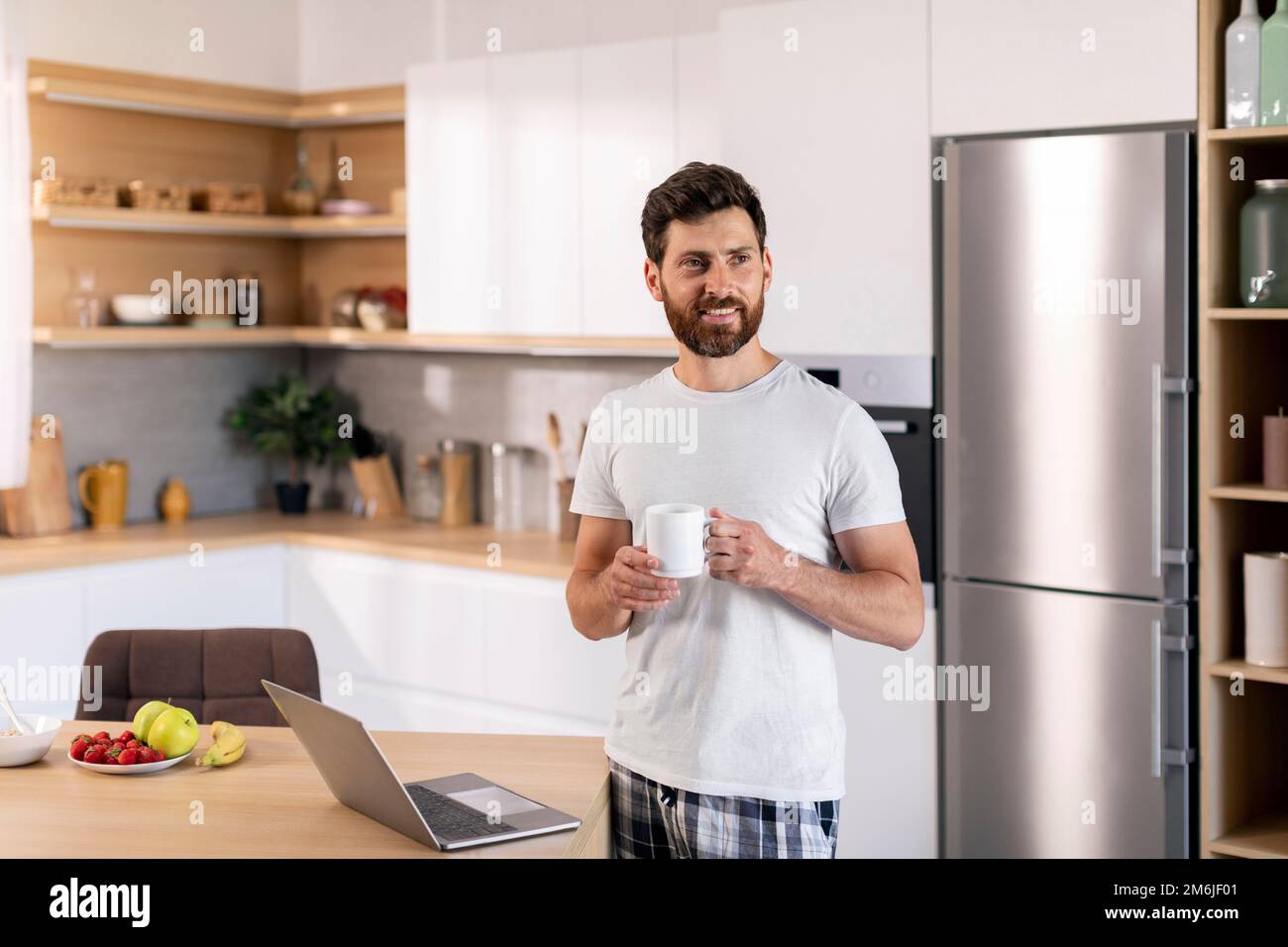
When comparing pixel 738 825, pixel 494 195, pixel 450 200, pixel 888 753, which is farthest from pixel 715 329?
pixel 450 200

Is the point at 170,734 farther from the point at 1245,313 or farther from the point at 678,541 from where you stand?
the point at 1245,313

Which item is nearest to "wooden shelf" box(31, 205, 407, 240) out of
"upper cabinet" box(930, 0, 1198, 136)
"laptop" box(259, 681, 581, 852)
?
"upper cabinet" box(930, 0, 1198, 136)

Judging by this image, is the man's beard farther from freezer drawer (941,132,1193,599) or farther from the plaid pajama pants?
freezer drawer (941,132,1193,599)

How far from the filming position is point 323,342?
15.9 ft

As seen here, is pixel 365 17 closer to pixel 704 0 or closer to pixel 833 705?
pixel 704 0

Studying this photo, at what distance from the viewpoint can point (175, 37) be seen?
4496 millimetres

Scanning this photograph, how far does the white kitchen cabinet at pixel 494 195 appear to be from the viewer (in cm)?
405

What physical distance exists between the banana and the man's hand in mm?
770

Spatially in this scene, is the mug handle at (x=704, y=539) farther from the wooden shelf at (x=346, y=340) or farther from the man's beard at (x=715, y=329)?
the wooden shelf at (x=346, y=340)

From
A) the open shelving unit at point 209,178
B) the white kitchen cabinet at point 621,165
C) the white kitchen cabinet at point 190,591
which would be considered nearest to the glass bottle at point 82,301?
the open shelving unit at point 209,178

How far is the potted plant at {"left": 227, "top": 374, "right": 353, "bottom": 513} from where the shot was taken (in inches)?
194

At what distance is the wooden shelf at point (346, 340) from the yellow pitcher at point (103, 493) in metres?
0.38
